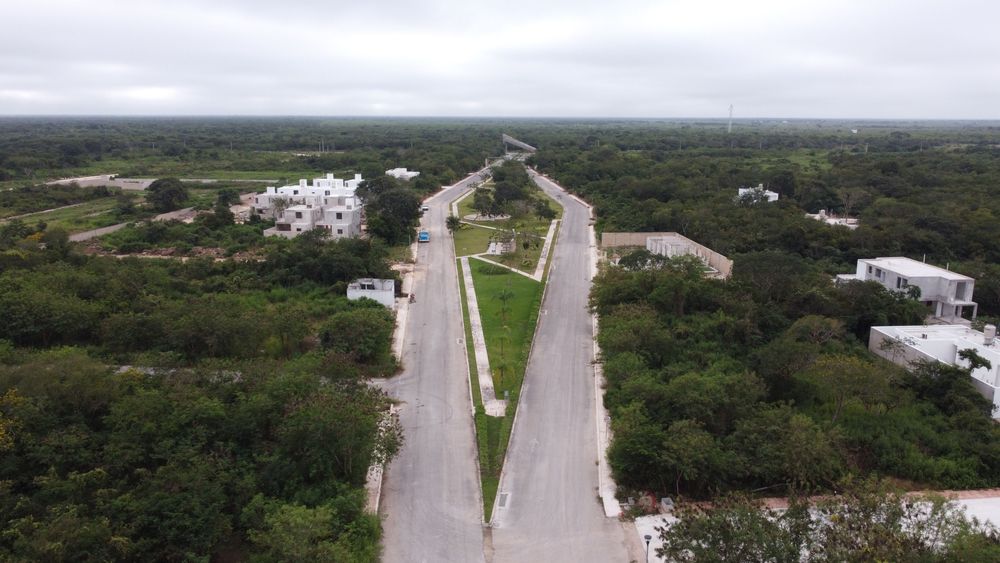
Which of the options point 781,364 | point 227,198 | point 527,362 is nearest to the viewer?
point 781,364

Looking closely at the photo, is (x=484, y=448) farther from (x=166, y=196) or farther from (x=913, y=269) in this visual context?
(x=166, y=196)

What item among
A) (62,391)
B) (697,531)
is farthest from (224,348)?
(697,531)

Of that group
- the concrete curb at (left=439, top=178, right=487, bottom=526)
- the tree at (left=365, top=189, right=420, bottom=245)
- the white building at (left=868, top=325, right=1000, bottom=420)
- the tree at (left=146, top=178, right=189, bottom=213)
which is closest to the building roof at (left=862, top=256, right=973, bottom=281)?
the white building at (left=868, top=325, right=1000, bottom=420)

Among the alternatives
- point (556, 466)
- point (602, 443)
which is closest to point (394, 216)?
point (602, 443)

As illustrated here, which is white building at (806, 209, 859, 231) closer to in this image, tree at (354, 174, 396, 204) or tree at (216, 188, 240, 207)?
tree at (354, 174, 396, 204)

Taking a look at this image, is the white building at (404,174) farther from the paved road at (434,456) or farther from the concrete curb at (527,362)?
the paved road at (434,456)
